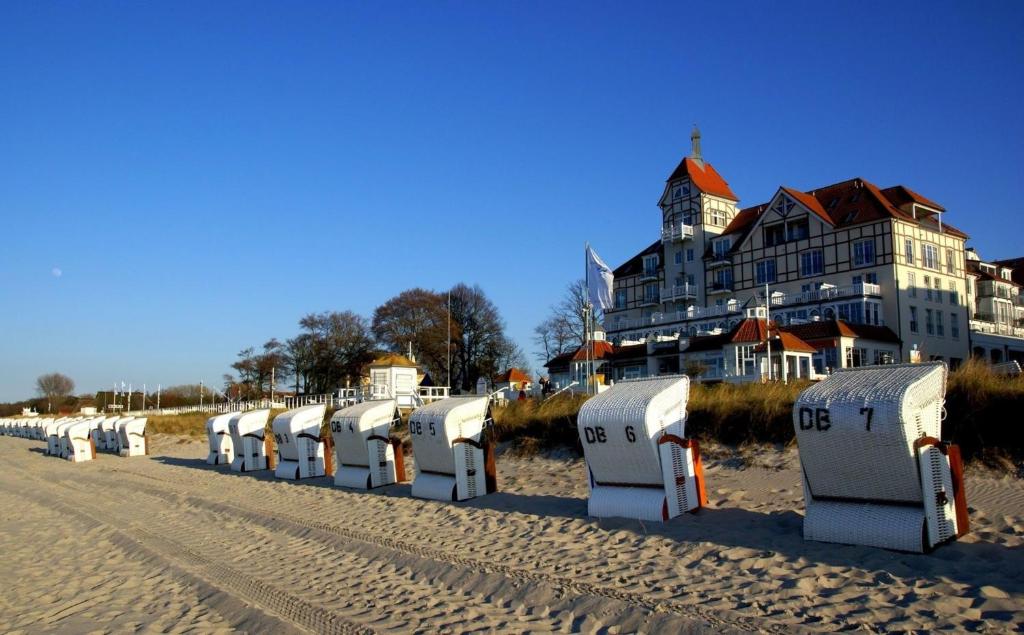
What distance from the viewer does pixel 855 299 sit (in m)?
47.2

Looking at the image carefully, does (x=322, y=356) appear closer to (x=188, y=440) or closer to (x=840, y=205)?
(x=188, y=440)

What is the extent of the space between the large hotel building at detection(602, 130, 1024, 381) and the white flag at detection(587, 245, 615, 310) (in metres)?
14.0

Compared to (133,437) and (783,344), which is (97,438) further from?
(783,344)

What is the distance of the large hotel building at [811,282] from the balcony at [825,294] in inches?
2.7

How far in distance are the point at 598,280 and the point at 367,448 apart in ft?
31.8

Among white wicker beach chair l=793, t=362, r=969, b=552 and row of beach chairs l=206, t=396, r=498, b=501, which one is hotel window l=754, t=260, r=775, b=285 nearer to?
row of beach chairs l=206, t=396, r=498, b=501

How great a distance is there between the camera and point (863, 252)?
1944 inches

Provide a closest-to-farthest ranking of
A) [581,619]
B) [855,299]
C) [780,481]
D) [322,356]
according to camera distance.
→ [581,619]
[780,481]
[855,299]
[322,356]

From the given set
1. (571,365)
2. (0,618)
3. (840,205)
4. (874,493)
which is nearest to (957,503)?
(874,493)

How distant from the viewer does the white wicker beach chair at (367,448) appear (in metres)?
16.0

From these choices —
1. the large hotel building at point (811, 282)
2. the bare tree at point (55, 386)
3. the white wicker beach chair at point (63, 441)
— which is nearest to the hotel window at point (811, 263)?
the large hotel building at point (811, 282)

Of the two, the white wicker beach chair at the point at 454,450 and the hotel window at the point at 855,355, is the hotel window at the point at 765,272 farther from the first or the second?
the white wicker beach chair at the point at 454,450

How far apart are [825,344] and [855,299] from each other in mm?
6517

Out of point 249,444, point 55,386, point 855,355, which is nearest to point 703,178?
point 855,355
